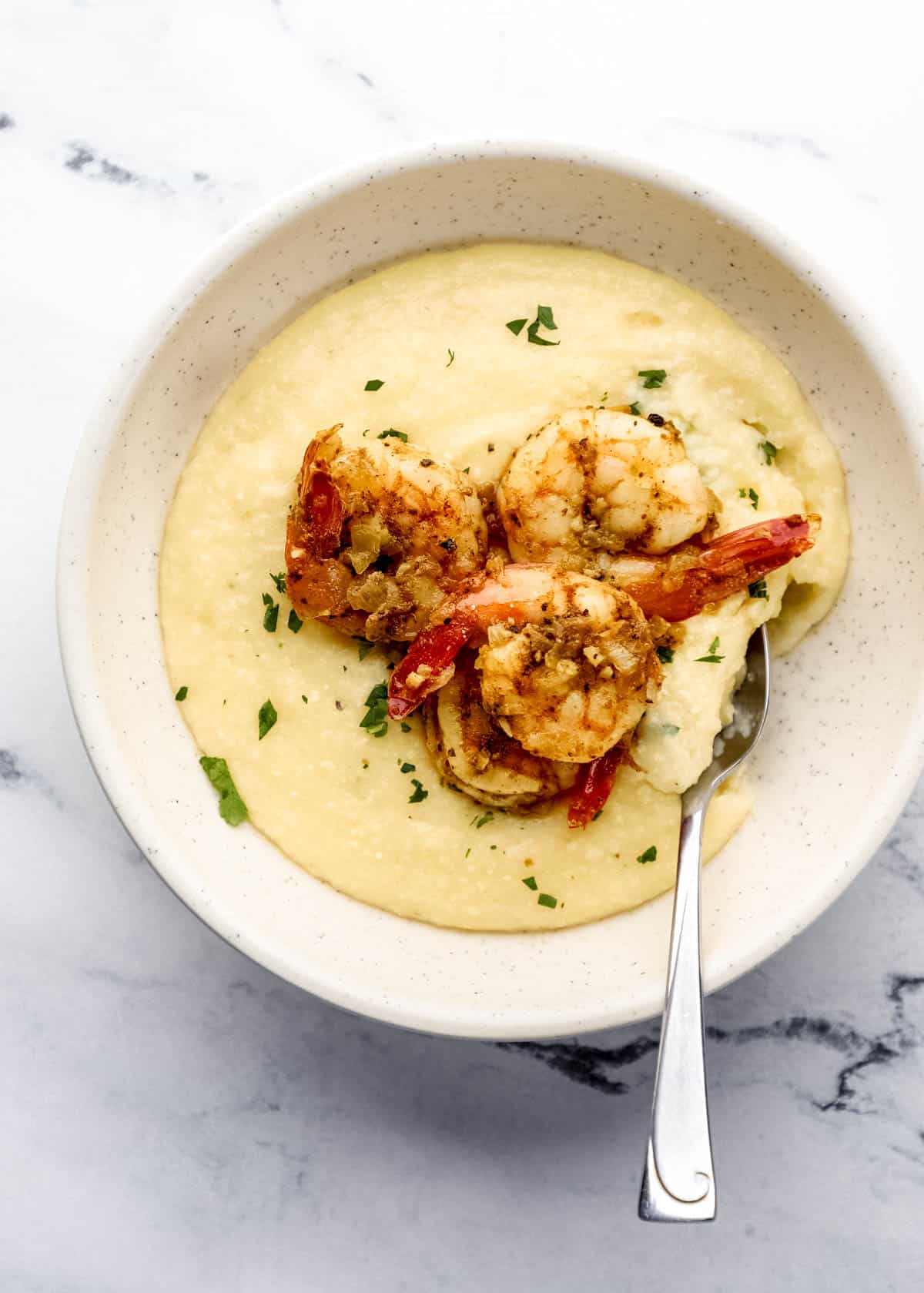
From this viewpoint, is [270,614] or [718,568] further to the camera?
[270,614]

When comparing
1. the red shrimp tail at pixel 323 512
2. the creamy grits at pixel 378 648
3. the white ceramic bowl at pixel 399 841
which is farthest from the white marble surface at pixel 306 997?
the red shrimp tail at pixel 323 512

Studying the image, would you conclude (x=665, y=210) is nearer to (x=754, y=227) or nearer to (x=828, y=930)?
(x=754, y=227)

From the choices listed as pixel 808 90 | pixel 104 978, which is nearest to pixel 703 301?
pixel 808 90

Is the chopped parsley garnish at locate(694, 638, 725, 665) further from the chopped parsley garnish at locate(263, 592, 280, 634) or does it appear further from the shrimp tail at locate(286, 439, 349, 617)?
the chopped parsley garnish at locate(263, 592, 280, 634)

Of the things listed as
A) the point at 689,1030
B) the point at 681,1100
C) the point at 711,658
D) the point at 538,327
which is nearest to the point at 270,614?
the point at 538,327

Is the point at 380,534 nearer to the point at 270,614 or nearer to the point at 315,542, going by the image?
the point at 315,542

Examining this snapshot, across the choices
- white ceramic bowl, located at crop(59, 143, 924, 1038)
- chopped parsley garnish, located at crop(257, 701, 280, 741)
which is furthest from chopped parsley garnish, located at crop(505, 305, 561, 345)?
chopped parsley garnish, located at crop(257, 701, 280, 741)

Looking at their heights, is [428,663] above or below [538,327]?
below
